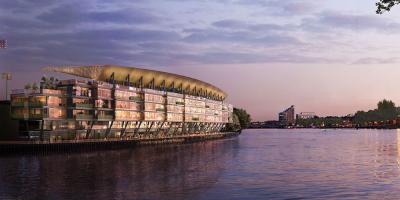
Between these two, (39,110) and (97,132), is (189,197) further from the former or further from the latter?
(97,132)

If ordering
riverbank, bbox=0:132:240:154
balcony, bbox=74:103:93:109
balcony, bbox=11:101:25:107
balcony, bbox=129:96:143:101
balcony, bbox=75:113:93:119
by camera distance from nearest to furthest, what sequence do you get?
riverbank, bbox=0:132:240:154, balcony, bbox=11:101:25:107, balcony, bbox=75:113:93:119, balcony, bbox=74:103:93:109, balcony, bbox=129:96:143:101

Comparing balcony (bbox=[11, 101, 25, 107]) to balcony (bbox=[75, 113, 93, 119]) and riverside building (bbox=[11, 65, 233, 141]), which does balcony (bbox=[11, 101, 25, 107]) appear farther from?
balcony (bbox=[75, 113, 93, 119])

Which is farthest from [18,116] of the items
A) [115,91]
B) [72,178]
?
[72,178]

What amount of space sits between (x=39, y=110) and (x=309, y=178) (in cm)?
7537

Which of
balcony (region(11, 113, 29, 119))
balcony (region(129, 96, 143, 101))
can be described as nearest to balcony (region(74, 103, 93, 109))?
balcony (region(11, 113, 29, 119))

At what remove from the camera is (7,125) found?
A: 112 meters

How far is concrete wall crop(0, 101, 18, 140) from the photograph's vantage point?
110 meters

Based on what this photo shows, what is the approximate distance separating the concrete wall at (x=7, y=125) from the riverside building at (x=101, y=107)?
174cm

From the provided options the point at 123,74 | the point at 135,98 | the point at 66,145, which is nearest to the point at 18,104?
the point at 66,145

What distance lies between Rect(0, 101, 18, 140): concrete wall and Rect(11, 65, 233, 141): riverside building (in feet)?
5.72

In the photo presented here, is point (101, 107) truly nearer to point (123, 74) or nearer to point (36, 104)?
point (36, 104)

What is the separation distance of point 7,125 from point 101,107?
85.0 ft

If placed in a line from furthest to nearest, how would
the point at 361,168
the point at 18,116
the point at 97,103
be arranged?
Answer: 1. the point at 97,103
2. the point at 18,116
3. the point at 361,168

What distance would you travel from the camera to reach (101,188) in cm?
4706
